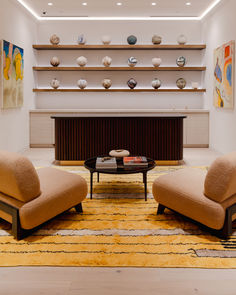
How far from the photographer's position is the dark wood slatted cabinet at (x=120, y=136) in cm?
520

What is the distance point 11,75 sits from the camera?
5.85 metres

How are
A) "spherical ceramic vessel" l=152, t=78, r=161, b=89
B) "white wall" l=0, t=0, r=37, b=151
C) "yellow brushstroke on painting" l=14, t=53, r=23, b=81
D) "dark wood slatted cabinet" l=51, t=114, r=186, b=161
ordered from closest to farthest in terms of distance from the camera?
"dark wood slatted cabinet" l=51, t=114, r=186, b=161
"white wall" l=0, t=0, r=37, b=151
"yellow brushstroke on painting" l=14, t=53, r=23, b=81
"spherical ceramic vessel" l=152, t=78, r=161, b=89

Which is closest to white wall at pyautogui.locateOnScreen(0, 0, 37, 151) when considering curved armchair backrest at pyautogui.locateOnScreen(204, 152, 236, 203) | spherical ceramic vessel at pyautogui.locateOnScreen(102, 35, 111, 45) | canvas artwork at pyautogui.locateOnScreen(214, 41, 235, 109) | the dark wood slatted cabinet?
the dark wood slatted cabinet

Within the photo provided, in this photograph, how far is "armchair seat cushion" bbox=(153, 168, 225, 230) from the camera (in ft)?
7.98

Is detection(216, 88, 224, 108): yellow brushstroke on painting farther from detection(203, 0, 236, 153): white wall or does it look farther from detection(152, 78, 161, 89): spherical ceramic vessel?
detection(152, 78, 161, 89): spherical ceramic vessel

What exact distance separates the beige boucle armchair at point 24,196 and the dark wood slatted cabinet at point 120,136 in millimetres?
2488

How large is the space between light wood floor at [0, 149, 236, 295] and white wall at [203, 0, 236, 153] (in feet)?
13.3

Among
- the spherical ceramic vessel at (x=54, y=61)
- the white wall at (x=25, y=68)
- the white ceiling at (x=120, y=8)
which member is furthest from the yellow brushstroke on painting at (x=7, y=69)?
the spherical ceramic vessel at (x=54, y=61)

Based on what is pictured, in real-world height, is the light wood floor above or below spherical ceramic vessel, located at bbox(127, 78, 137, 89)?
below

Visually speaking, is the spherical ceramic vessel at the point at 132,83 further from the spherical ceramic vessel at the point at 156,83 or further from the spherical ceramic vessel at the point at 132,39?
the spherical ceramic vessel at the point at 132,39

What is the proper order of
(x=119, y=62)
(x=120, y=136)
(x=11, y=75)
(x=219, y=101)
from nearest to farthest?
(x=120, y=136) → (x=11, y=75) → (x=219, y=101) → (x=119, y=62)

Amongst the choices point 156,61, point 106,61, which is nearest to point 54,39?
point 106,61

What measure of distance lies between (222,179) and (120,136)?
9.90 ft

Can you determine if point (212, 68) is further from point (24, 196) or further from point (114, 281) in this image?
point (114, 281)
